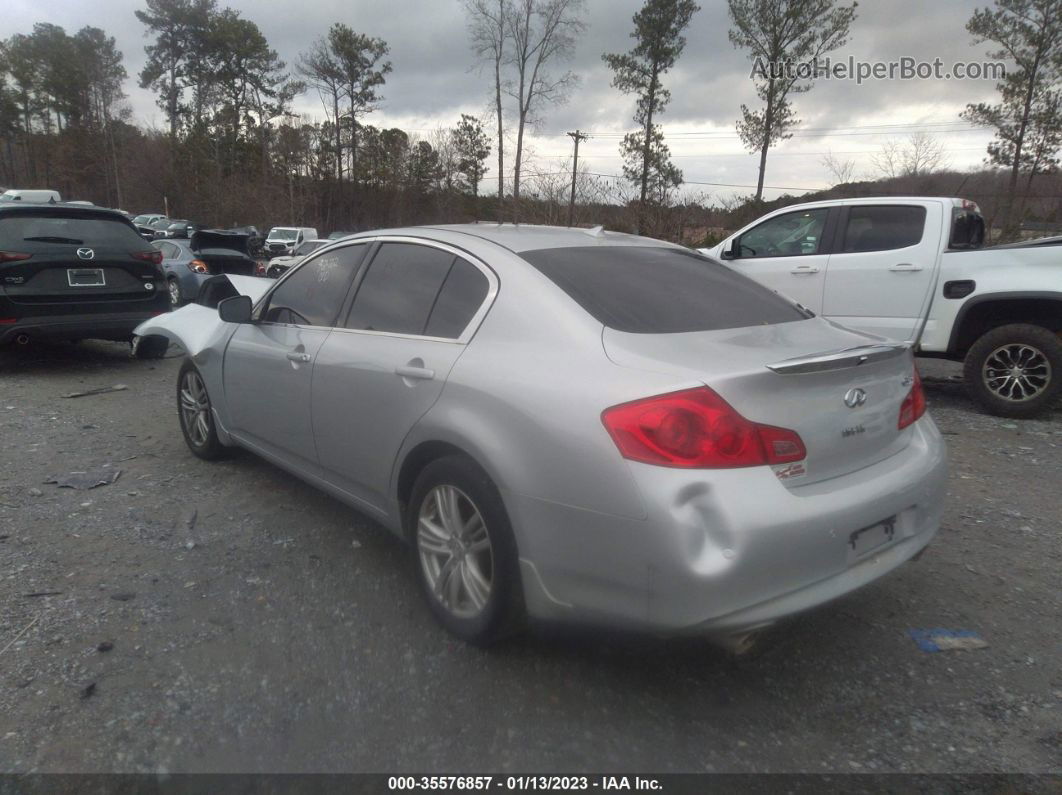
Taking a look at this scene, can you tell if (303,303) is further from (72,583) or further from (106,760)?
(106,760)

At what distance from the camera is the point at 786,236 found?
7.52 m

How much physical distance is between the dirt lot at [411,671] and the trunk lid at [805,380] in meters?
0.80

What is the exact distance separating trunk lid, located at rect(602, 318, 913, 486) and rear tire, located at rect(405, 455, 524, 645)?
68 centimetres

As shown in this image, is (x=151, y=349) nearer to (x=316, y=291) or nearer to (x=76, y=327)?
(x=76, y=327)

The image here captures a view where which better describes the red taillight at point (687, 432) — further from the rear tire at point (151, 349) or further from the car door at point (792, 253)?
A: the rear tire at point (151, 349)

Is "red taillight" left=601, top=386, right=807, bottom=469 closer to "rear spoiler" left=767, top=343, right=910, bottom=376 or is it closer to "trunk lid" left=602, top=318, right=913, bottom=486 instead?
"trunk lid" left=602, top=318, right=913, bottom=486

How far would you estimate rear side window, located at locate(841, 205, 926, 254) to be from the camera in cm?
665

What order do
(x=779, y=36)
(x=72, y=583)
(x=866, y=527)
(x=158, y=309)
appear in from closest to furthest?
(x=866, y=527), (x=72, y=583), (x=158, y=309), (x=779, y=36)

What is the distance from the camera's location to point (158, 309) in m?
8.18

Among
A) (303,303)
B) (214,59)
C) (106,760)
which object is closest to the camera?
(106,760)

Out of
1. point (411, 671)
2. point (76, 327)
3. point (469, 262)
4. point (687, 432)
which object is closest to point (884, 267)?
point (469, 262)

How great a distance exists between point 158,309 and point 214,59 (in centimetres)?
4904

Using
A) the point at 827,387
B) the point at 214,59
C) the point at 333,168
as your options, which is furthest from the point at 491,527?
the point at 214,59

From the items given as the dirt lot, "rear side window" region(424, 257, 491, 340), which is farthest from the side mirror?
"rear side window" region(424, 257, 491, 340)
